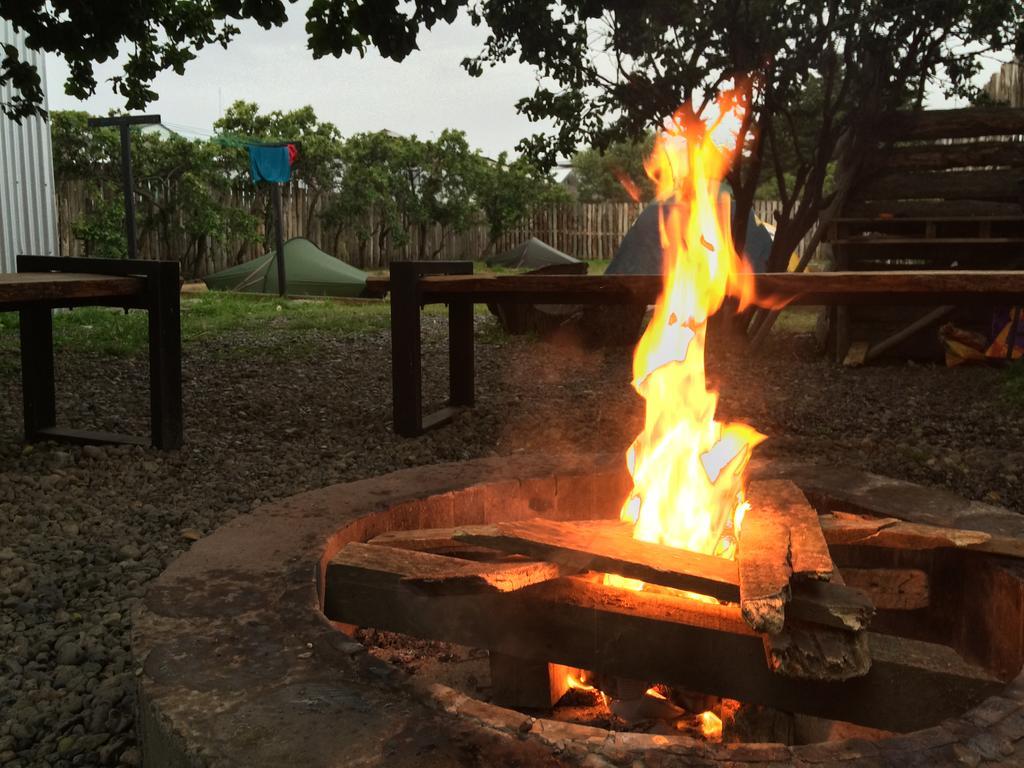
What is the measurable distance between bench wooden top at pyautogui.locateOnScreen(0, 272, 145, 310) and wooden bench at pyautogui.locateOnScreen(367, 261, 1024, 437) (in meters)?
1.14

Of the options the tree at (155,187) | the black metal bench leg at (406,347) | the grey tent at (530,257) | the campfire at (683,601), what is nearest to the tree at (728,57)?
the black metal bench leg at (406,347)

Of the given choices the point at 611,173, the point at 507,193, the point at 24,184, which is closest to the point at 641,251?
the point at 24,184

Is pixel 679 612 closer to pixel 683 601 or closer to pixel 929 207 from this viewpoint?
pixel 683 601

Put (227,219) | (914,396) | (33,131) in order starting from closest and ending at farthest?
(914,396) → (33,131) → (227,219)

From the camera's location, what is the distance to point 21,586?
8.28 feet

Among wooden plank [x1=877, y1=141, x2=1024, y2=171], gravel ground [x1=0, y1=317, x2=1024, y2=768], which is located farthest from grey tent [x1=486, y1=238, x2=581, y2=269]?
wooden plank [x1=877, y1=141, x2=1024, y2=171]

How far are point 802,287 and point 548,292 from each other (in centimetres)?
106

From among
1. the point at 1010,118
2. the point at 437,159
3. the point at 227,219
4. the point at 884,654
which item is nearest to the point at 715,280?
the point at 884,654

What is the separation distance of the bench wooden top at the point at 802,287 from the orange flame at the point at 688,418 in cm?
58

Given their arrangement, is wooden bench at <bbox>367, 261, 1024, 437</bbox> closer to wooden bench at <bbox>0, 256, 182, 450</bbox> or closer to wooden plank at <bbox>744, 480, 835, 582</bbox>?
wooden bench at <bbox>0, 256, 182, 450</bbox>

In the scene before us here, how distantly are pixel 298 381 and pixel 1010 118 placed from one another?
5.75 m

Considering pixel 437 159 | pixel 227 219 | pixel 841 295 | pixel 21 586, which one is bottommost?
pixel 21 586

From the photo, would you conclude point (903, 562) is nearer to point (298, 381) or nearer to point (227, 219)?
point (298, 381)

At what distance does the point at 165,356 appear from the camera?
4094 millimetres
